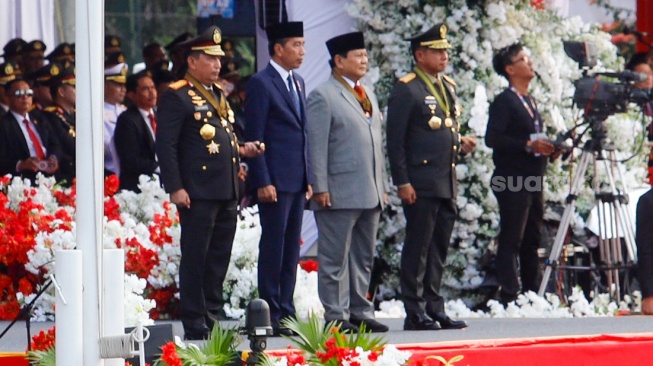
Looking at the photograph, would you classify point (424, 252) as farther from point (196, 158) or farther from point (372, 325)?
point (196, 158)

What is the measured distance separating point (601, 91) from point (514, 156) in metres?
0.73

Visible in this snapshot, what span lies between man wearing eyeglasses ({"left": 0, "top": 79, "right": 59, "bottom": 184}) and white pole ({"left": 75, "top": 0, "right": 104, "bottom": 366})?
542cm

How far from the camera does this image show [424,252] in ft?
28.6

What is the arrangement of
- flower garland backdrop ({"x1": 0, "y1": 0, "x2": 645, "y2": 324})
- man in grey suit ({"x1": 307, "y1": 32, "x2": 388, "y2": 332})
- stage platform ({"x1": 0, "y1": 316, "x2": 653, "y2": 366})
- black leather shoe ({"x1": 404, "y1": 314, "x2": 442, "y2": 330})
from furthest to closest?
flower garland backdrop ({"x1": 0, "y1": 0, "x2": 645, "y2": 324}), black leather shoe ({"x1": 404, "y1": 314, "x2": 442, "y2": 330}), man in grey suit ({"x1": 307, "y1": 32, "x2": 388, "y2": 332}), stage platform ({"x1": 0, "y1": 316, "x2": 653, "y2": 366})

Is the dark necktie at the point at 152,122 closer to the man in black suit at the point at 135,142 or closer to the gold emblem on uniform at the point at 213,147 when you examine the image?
the man in black suit at the point at 135,142

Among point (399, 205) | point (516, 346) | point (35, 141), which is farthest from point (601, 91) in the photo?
point (35, 141)

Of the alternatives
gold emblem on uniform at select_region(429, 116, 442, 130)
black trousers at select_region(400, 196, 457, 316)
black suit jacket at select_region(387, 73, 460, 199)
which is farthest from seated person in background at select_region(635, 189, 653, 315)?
gold emblem on uniform at select_region(429, 116, 442, 130)

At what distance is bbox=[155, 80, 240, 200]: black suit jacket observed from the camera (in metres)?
7.95

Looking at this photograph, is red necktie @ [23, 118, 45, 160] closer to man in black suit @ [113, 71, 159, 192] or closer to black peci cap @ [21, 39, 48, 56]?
man in black suit @ [113, 71, 159, 192]

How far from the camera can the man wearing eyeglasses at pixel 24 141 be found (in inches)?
420

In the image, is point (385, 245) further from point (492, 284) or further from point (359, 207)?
point (359, 207)

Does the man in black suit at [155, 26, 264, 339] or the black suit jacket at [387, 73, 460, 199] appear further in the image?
the black suit jacket at [387, 73, 460, 199]

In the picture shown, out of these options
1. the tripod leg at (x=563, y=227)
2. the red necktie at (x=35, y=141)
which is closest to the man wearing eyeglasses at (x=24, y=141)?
the red necktie at (x=35, y=141)

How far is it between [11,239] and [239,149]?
2.10 m
